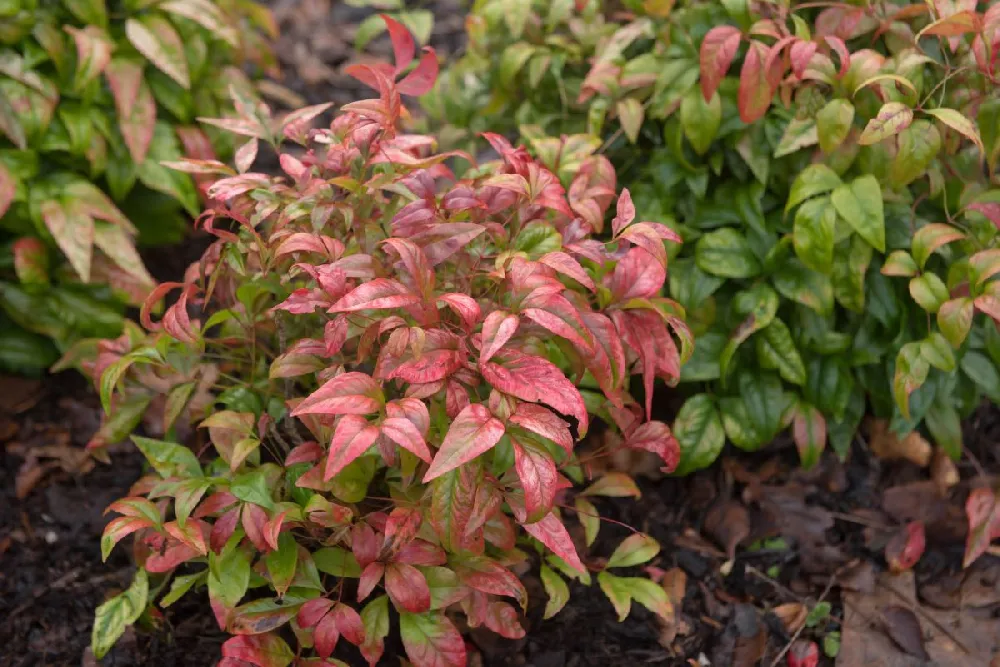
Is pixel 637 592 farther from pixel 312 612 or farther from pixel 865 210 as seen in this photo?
pixel 865 210

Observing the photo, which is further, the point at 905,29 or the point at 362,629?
the point at 905,29

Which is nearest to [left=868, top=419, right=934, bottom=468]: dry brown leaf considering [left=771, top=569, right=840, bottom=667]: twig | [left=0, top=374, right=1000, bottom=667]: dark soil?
[left=0, top=374, right=1000, bottom=667]: dark soil

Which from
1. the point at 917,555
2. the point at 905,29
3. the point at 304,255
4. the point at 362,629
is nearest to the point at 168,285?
the point at 304,255

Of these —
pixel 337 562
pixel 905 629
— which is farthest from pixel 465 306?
pixel 905 629

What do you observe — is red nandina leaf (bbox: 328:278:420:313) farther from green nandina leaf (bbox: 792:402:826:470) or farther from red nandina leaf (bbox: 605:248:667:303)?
green nandina leaf (bbox: 792:402:826:470)

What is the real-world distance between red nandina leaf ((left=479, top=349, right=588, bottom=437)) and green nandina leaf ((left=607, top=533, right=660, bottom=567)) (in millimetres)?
692

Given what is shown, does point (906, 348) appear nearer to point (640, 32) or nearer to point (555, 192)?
point (555, 192)

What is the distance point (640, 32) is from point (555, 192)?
2.36ft

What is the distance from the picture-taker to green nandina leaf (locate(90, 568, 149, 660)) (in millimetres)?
1856

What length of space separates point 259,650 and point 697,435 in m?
1.14

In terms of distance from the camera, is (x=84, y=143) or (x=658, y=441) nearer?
(x=658, y=441)

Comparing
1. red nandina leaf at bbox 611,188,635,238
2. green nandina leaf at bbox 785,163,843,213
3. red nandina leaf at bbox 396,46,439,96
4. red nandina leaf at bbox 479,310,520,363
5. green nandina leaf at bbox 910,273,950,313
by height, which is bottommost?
green nandina leaf at bbox 910,273,950,313

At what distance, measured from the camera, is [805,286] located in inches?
87.9

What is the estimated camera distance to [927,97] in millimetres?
1984
